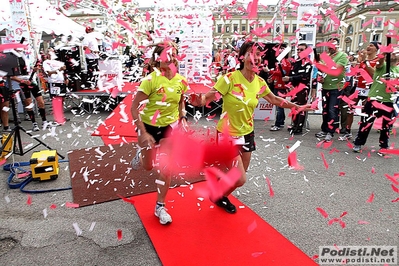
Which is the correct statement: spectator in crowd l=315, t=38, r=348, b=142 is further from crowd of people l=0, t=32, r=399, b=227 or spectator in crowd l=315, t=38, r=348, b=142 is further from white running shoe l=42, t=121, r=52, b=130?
white running shoe l=42, t=121, r=52, b=130

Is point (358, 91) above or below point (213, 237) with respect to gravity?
above

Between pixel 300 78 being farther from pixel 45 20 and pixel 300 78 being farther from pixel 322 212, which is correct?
pixel 45 20

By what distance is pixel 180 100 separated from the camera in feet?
11.5

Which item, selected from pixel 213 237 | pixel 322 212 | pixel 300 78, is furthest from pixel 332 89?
pixel 213 237

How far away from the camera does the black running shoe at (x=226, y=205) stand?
11.5 ft

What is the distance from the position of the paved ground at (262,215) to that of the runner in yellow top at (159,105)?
611mm

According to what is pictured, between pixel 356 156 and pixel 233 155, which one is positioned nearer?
pixel 233 155

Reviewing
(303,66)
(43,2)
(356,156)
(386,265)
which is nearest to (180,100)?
(386,265)

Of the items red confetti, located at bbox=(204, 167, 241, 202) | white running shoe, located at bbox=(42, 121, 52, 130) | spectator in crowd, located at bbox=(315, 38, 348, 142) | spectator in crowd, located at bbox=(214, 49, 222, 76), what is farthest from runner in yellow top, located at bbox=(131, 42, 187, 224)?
spectator in crowd, located at bbox=(214, 49, 222, 76)

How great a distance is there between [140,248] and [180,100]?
1.69 meters

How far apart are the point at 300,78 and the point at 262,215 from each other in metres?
4.44

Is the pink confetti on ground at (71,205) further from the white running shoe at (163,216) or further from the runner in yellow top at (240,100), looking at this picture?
the runner in yellow top at (240,100)

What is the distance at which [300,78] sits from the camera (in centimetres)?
691

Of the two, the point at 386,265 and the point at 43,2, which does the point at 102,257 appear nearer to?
the point at 386,265
